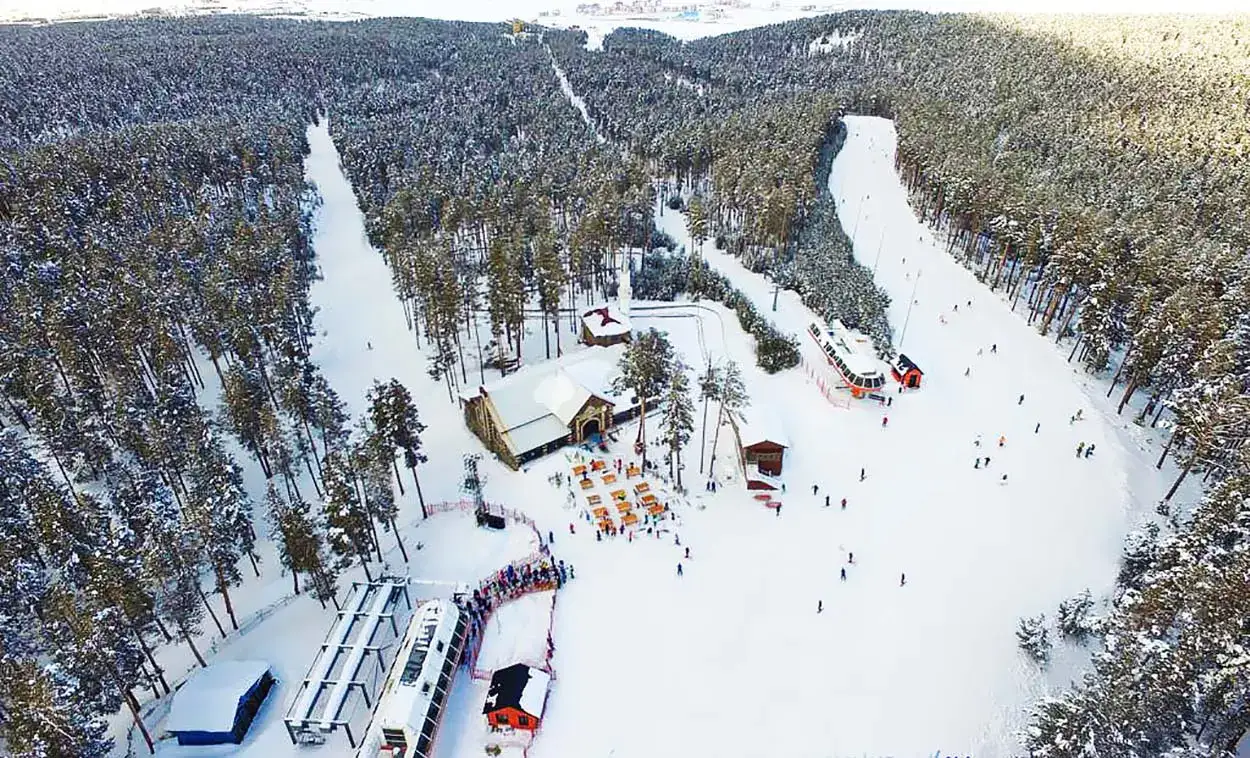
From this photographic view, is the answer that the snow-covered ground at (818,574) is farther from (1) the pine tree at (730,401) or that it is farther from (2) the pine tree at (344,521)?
(2) the pine tree at (344,521)

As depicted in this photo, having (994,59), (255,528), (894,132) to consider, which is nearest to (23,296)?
(255,528)

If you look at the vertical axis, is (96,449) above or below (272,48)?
below

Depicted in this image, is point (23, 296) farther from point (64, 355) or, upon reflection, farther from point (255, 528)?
point (255, 528)

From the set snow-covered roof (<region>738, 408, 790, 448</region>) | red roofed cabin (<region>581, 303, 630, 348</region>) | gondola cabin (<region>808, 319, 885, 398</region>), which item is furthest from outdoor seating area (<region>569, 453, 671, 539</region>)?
gondola cabin (<region>808, 319, 885, 398</region>)

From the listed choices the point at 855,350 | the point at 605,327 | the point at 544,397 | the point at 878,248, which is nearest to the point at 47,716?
the point at 544,397

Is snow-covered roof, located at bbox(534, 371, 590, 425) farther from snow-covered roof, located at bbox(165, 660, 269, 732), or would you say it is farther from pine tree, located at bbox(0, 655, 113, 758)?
pine tree, located at bbox(0, 655, 113, 758)
